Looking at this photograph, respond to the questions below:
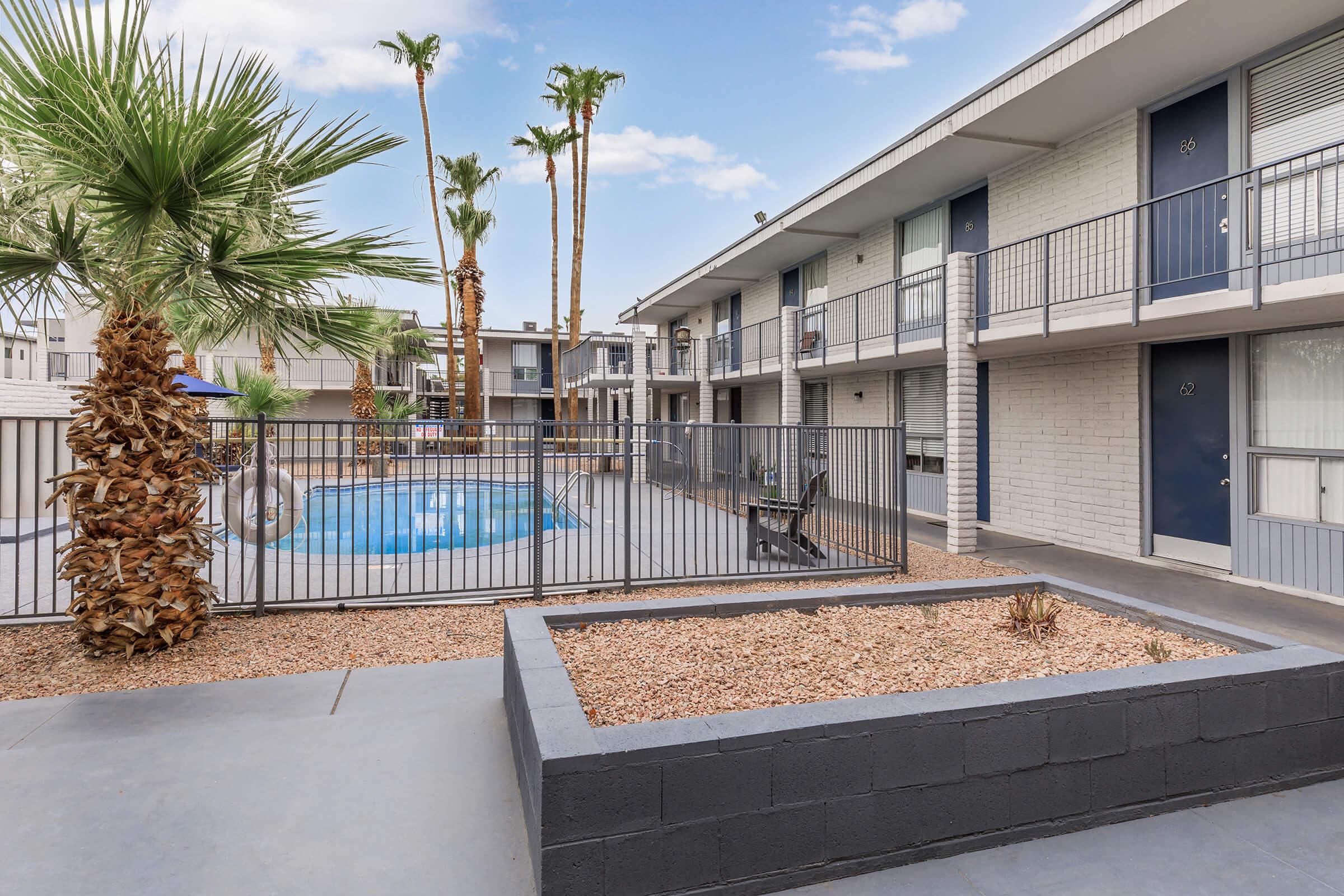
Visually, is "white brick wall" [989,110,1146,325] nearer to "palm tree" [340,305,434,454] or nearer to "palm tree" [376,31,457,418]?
"palm tree" [340,305,434,454]

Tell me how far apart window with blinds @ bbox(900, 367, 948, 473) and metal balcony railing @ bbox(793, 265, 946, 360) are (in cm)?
98

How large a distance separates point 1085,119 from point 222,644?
37.7 feet

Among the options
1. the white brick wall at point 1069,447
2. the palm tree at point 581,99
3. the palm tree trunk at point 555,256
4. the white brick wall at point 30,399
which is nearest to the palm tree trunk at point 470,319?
the palm tree trunk at point 555,256

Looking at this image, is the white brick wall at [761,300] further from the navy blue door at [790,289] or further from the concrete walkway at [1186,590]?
the concrete walkway at [1186,590]

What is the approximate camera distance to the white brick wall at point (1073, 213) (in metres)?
8.81

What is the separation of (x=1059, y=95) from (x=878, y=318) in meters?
5.45

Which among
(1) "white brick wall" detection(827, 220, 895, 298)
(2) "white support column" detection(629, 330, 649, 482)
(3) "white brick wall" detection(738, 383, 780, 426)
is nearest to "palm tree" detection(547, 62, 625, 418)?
(2) "white support column" detection(629, 330, 649, 482)

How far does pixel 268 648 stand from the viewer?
17.5 ft

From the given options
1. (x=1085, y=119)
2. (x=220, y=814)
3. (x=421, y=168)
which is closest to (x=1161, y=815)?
(x=220, y=814)

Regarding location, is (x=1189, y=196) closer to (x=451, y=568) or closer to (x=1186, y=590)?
(x=1186, y=590)

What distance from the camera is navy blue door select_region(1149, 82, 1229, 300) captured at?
25.4 feet

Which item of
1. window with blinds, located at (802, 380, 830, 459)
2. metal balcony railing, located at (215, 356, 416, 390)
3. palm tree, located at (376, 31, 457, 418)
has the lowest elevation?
window with blinds, located at (802, 380, 830, 459)

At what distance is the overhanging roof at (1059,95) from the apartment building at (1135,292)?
3cm

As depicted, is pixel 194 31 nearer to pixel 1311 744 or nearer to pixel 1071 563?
pixel 1311 744
